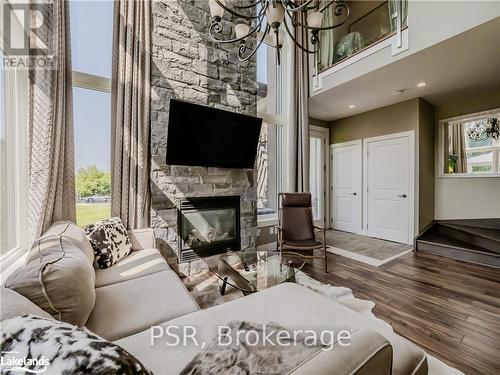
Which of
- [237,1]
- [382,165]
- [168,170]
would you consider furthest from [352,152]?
[168,170]

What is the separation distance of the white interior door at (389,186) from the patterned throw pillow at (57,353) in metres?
4.67

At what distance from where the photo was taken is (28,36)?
2000 millimetres

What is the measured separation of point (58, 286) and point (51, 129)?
5.73ft

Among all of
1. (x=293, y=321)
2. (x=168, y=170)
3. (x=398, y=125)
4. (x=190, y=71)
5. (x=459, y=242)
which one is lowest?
(x=459, y=242)

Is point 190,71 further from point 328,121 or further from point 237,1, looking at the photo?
point 328,121

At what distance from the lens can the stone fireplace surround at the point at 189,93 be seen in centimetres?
278

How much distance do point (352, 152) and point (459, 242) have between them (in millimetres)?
2365

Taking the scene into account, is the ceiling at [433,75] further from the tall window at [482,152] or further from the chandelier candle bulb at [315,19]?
the chandelier candle bulb at [315,19]

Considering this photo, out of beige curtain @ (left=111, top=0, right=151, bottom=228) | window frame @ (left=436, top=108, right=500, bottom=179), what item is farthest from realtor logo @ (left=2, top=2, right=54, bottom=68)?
window frame @ (left=436, top=108, right=500, bottom=179)

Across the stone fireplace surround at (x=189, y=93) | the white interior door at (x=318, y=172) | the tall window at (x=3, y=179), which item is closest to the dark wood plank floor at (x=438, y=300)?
the stone fireplace surround at (x=189, y=93)

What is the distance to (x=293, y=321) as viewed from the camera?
1108 mm

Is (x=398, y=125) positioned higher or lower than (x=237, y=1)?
lower

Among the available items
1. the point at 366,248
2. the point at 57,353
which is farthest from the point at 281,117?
the point at 57,353

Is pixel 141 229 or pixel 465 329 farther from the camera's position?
pixel 141 229
